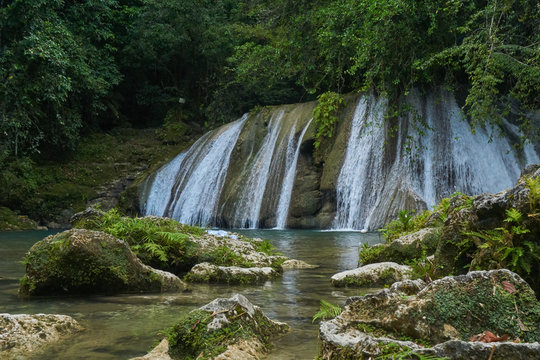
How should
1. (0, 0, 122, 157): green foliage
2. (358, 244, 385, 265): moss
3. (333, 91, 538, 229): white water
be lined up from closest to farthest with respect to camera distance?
(358, 244, 385, 265): moss < (333, 91, 538, 229): white water < (0, 0, 122, 157): green foliage

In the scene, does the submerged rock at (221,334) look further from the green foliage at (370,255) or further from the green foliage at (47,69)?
the green foliage at (47,69)

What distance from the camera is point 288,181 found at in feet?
62.8

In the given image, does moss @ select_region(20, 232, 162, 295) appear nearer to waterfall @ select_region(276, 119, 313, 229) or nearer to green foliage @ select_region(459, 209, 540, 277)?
green foliage @ select_region(459, 209, 540, 277)

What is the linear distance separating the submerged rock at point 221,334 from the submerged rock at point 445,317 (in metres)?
0.62

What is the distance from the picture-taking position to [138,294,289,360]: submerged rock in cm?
289

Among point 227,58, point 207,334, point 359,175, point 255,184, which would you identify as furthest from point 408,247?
point 227,58

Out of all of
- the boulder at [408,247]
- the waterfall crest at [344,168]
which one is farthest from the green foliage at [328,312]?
the waterfall crest at [344,168]

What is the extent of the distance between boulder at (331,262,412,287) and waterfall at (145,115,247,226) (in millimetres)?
14811

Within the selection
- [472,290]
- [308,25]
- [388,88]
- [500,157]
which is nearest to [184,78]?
[308,25]

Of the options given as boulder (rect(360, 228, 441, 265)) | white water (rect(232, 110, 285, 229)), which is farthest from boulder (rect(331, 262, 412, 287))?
white water (rect(232, 110, 285, 229))

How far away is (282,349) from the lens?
3.18m

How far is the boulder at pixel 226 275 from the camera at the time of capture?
20.1ft

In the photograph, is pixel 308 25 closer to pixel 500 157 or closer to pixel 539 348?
pixel 500 157

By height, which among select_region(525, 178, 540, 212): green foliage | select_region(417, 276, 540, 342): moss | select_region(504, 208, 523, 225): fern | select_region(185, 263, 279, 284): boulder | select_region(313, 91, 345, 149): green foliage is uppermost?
select_region(313, 91, 345, 149): green foliage
